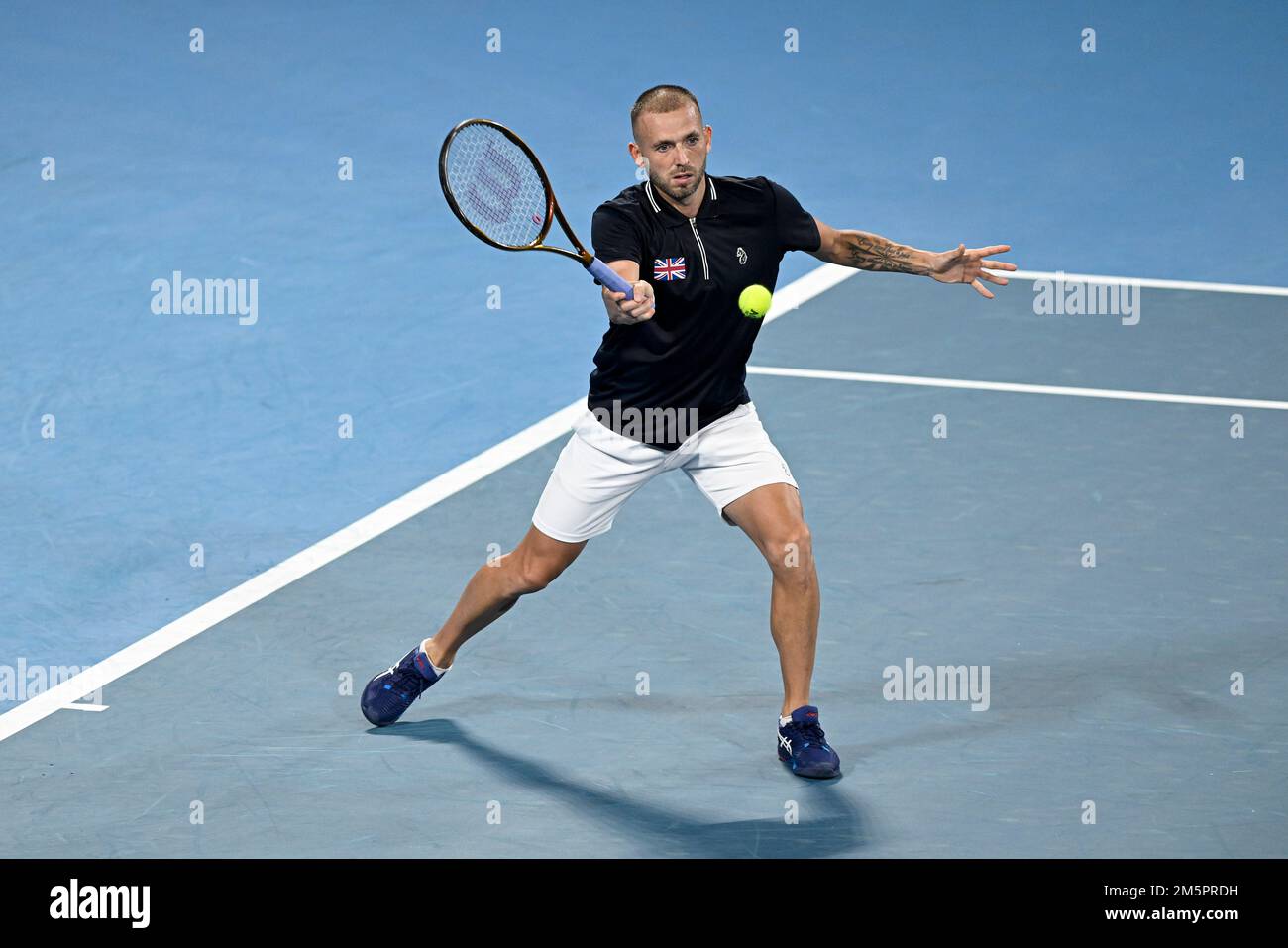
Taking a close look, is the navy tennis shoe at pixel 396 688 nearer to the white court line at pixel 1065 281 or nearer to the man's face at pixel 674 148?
the man's face at pixel 674 148

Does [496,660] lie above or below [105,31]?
below

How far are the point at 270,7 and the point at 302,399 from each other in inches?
246

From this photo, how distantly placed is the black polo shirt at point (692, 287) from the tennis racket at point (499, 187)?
0.21 metres

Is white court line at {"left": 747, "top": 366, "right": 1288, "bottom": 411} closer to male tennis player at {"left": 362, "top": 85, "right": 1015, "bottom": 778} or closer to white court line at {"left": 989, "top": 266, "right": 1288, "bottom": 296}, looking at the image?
white court line at {"left": 989, "top": 266, "right": 1288, "bottom": 296}

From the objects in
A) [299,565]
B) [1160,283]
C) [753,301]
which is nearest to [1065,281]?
[1160,283]

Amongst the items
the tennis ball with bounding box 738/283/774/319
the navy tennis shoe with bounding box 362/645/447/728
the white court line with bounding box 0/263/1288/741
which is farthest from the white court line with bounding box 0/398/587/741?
the tennis ball with bounding box 738/283/774/319

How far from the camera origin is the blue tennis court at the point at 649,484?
6.30 m

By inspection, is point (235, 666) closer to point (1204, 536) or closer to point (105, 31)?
point (1204, 536)

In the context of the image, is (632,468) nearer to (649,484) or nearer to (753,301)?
(753,301)

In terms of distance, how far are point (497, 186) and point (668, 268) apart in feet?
2.07

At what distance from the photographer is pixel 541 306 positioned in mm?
10789

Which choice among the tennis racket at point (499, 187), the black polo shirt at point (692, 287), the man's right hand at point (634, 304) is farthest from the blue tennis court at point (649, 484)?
the tennis racket at point (499, 187)

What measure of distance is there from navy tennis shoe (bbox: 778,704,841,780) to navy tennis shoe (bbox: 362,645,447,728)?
1.20m

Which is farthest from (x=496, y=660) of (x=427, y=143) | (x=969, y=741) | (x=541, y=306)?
(x=427, y=143)
